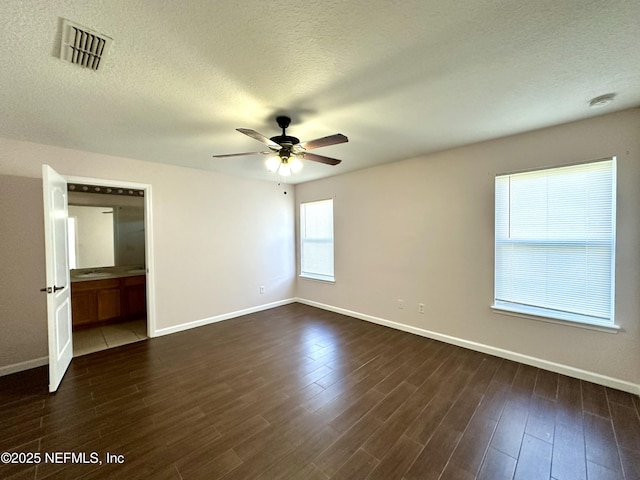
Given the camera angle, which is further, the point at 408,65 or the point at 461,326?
the point at 461,326

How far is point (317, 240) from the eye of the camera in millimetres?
5262

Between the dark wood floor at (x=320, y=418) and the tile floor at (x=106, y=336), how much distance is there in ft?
1.17

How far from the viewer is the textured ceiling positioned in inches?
50.1

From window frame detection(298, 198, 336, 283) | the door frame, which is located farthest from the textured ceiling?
window frame detection(298, 198, 336, 283)

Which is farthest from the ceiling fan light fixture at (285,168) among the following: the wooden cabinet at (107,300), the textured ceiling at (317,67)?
the wooden cabinet at (107,300)

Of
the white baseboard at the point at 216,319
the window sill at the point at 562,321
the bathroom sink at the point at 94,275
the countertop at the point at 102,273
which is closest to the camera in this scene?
the window sill at the point at 562,321

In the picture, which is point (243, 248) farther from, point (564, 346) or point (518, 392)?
point (564, 346)

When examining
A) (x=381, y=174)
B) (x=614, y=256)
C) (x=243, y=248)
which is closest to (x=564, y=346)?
(x=614, y=256)

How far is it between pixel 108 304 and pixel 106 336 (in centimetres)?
80

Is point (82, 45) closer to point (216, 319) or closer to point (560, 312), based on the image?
point (216, 319)

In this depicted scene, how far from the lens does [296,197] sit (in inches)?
220

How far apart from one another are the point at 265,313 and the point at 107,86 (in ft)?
12.9

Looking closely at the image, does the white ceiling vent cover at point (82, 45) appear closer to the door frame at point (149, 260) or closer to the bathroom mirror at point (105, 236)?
the door frame at point (149, 260)

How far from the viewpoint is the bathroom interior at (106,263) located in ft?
13.5
